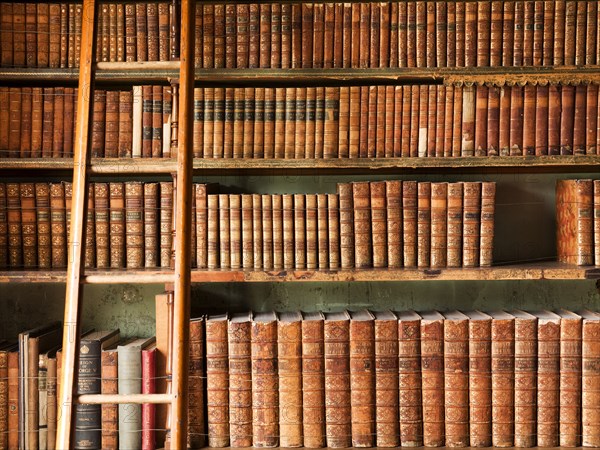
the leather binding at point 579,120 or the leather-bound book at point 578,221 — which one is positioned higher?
the leather binding at point 579,120

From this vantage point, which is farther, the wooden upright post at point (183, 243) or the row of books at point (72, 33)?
the row of books at point (72, 33)

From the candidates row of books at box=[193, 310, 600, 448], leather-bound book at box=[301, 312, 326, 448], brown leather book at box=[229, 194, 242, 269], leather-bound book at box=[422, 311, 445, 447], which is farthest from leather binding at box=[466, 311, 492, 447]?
brown leather book at box=[229, 194, 242, 269]

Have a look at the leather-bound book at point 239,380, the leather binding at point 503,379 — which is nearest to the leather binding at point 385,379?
the leather binding at point 503,379

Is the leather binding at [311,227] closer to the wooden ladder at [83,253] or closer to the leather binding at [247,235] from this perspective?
the leather binding at [247,235]

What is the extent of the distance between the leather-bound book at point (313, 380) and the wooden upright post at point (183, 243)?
19.1 inches

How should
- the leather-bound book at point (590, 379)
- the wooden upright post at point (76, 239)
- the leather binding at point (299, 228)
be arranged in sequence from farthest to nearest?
the leather binding at point (299, 228)
the leather-bound book at point (590, 379)
the wooden upright post at point (76, 239)

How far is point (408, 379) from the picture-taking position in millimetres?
2279

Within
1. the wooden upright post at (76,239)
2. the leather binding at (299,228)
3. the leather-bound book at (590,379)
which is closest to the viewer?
the wooden upright post at (76,239)

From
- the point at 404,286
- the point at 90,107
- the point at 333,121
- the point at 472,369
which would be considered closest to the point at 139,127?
the point at 90,107

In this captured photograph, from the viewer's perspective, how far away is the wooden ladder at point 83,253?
1918 mm

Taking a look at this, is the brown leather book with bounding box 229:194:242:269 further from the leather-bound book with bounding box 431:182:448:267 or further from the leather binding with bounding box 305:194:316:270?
the leather-bound book with bounding box 431:182:448:267

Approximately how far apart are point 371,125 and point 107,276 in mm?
1066

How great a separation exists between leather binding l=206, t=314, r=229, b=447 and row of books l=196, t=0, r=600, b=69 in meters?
0.96

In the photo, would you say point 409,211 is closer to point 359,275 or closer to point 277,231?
point 359,275
